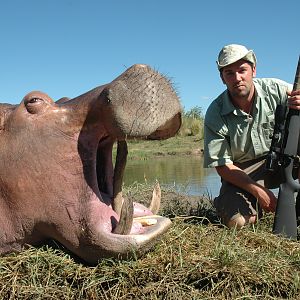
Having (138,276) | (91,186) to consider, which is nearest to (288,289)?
(138,276)

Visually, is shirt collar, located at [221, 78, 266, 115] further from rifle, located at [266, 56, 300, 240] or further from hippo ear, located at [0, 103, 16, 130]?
hippo ear, located at [0, 103, 16, 130]

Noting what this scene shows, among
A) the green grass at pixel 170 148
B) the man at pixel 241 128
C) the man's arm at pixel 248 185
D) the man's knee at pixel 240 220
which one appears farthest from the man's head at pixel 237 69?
the green grass at pixel 170 148

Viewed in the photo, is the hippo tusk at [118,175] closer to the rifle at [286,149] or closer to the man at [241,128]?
the rifle at [286,149]

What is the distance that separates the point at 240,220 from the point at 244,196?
13.9 inches

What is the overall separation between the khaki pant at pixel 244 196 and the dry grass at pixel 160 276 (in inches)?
53.0

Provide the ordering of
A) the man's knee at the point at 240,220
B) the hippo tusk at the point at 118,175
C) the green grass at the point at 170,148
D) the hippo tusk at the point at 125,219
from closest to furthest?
1. the hippo tusk at the point at 125,219
2. the hippo tusk at the point at 118,175
3. the man's knee at the point at 240,220
4. the green grass at the point at 170,148

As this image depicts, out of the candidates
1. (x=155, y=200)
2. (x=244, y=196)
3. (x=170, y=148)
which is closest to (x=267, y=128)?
(x=244, y=196)

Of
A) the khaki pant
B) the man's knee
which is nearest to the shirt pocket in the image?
the khaki pant

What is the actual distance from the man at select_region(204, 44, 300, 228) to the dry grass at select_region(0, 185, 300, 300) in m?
1.47

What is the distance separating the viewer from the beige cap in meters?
4.40

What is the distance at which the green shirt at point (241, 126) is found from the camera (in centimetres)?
454

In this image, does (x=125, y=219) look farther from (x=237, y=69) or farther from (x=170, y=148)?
(x=170, y=148)

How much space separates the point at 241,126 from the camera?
4.55 metres

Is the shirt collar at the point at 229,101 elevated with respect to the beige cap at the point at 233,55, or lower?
lower
